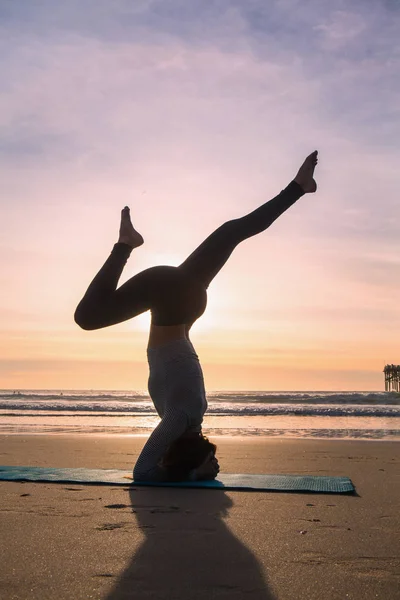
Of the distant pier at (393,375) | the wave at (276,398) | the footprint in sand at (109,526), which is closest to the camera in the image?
the footprint in sand at (109,526)

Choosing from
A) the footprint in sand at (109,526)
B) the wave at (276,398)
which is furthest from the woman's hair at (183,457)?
the wave at (276,398)

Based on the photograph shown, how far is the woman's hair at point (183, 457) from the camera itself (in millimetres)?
3797

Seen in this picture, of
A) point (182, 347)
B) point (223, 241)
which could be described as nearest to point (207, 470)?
point (182, 347)

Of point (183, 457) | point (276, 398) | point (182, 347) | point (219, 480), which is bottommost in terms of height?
point (276, 398)

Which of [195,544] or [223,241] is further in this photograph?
[223,241]

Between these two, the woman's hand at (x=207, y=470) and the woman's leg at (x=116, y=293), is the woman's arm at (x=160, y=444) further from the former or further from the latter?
the woman's leg at (x=116, y=293)

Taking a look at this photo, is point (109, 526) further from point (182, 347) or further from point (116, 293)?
point (182, 347)

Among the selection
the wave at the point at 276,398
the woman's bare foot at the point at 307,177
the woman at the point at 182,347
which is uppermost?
the woman's bare foot at the point at 307,177

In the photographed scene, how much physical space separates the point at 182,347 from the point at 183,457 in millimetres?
655

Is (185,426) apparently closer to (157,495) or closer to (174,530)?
(157,495)

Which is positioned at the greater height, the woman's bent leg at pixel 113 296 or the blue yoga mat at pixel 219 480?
the woman's bent leg at pixel 113 296

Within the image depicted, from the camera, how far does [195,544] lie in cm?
209

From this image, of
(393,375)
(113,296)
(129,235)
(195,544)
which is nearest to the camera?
(195,544)

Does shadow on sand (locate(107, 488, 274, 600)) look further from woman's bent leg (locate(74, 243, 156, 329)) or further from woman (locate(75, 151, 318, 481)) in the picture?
woman's bent leg (locate(74, 243, 156, 329))
